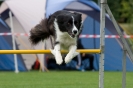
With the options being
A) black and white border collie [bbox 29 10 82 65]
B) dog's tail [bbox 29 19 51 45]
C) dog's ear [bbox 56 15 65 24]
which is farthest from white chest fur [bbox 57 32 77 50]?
dog's tail [bbox 29 19 51 45]

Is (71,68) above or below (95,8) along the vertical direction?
below

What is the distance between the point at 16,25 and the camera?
1847cm

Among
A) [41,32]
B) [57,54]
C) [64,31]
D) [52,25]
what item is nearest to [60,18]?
[64,31]

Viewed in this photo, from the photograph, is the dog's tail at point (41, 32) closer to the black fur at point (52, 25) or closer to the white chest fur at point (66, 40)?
the black fur at point (52, 25)

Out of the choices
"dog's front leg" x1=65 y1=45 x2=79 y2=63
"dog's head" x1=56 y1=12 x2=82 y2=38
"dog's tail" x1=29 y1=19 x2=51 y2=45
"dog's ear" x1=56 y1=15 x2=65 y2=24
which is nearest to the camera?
"dog's head" x1=56 y1=12 x2=82 y2=38

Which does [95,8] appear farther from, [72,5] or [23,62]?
[23,62]

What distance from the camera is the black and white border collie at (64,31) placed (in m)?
8.52

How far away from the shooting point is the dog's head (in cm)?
843

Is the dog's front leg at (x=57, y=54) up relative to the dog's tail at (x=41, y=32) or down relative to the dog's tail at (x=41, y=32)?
down

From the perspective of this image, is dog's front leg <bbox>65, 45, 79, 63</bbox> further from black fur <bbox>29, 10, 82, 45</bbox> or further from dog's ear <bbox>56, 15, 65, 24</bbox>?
dog's ear <bbox>56, 15, 65, 24</bbox>

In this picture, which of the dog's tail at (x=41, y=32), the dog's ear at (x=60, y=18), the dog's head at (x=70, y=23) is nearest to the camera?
the dog's head at (x=70, y=23)

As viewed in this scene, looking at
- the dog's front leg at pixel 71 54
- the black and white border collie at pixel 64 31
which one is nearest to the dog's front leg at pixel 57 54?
the black and white border collie at pixel 64 31

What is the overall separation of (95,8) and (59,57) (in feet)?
30.9
